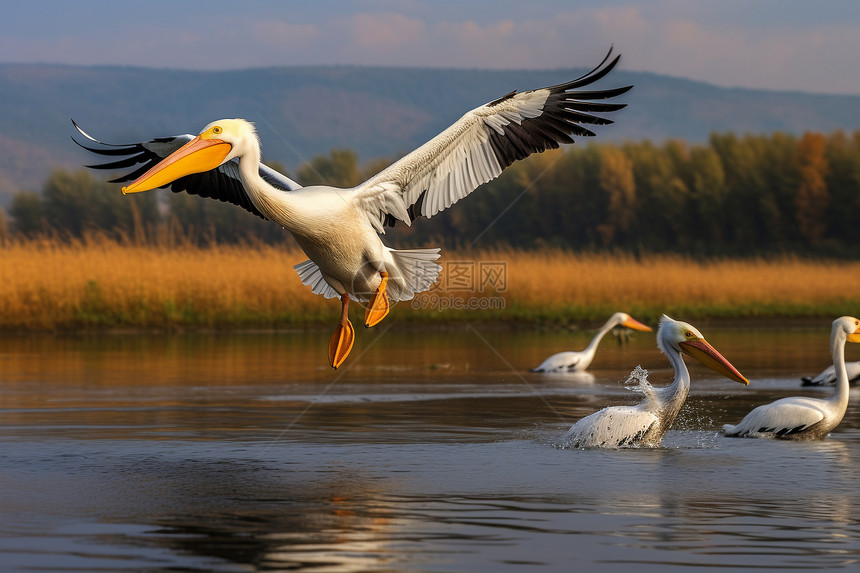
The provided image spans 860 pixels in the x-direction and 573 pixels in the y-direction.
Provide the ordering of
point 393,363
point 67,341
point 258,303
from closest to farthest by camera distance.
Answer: point 393,363 < point 67,341 < point 258,303

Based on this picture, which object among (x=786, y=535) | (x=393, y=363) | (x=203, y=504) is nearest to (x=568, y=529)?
(x=786, y=535)

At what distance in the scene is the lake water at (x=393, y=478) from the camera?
209 inches

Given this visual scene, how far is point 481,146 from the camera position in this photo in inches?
340

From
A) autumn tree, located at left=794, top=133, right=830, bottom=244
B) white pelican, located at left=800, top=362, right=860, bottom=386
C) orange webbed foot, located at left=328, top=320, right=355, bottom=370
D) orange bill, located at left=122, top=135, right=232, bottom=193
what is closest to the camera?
orange bill, located at left=122, top=135, right=232, bottom=193

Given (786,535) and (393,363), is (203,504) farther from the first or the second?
(393,363)

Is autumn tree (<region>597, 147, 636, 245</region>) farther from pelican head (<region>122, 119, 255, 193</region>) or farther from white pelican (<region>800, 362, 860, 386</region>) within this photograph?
pelican head (<region>122, 119, 255, 193</region>)

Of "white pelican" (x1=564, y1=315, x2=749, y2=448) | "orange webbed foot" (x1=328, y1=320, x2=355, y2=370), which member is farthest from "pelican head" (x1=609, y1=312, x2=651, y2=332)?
"orange webbed foot" (x1=328, y1=320, x2=355, y2=370)

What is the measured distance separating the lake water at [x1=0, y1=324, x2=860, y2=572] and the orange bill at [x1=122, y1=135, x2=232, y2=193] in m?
1.66

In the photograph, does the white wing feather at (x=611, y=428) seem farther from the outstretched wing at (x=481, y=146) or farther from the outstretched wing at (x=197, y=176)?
the outstretched wing at (x=197, y=176)

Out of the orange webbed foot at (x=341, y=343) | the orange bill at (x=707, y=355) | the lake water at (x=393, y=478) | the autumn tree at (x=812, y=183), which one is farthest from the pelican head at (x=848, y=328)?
the autumn tree at (x=812, y=183)

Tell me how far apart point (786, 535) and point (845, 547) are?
305 mm

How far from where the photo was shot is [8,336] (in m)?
18.6

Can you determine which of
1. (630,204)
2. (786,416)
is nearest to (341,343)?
(786,416)

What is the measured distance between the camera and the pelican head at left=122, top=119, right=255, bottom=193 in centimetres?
724
